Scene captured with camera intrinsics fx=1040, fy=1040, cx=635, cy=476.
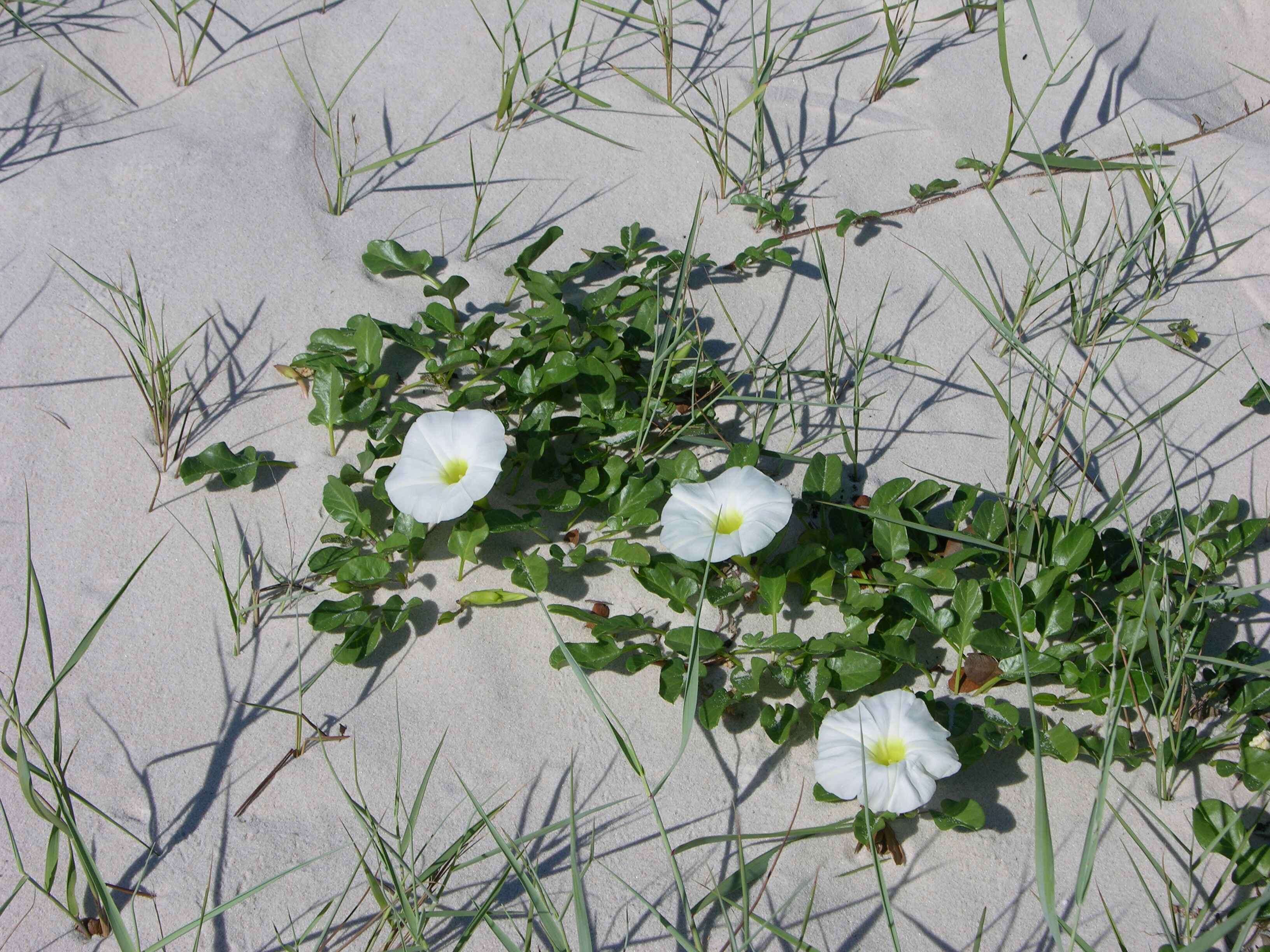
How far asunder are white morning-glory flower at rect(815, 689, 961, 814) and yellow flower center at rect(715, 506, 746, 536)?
336 mm

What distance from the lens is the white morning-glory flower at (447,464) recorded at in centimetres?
172

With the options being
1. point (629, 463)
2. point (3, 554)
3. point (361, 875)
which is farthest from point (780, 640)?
point (3, 554)

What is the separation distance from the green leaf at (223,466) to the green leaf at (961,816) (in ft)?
4.35

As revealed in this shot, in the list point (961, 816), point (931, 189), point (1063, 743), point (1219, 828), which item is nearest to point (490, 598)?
point (961, 816)

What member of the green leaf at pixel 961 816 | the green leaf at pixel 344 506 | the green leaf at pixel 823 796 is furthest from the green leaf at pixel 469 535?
the green leaf at pixel 961 816

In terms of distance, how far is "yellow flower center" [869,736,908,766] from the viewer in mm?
1531

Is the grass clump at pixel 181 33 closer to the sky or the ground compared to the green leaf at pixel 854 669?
closer to the sky

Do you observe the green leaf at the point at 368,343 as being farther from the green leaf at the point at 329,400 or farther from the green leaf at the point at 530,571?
the green leaf at the point at 530,571

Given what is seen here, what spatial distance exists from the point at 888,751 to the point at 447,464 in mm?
869

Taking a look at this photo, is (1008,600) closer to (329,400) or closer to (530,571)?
(530,571)

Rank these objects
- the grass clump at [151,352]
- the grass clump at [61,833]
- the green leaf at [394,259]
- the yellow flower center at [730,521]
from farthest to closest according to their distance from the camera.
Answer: the green leaf at [394,259], the grass clump at [151,352], the yellow flower center at [730,521], the grass clump at [61,833]

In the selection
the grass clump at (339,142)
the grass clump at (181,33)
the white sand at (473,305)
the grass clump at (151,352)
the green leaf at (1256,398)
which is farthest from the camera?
the grass clump at (181,33)

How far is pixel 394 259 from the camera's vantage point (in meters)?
2.25

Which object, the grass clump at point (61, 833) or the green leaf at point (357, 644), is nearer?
the grass clump at point (61, 833)
